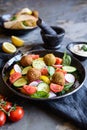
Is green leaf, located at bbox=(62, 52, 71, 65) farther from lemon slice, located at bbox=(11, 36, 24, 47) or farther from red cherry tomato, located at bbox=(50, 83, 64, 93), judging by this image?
lemon slice, located at bbox=(11, 36, 24, 47)

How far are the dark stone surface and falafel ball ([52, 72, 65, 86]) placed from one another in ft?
0.38

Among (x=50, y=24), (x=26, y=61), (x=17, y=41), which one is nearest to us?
(x=26, y=61)

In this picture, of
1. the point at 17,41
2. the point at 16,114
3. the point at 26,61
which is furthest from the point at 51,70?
the point at 17,41

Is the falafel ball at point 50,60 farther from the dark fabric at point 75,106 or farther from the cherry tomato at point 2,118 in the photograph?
the cherry tomato at point 2,118

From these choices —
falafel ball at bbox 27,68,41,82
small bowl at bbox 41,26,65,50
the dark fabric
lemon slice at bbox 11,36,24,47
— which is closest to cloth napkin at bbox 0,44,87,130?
the dark fabric

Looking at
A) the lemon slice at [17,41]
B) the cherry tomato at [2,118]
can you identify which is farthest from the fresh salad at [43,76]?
the lemon slice at [17,41]

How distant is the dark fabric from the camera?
910mm

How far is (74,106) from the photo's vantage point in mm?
978

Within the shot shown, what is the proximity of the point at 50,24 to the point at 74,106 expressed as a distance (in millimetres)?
906

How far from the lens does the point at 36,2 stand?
7.24 ft

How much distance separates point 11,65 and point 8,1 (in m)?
1.22

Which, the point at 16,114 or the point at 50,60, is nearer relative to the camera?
the point at 16,114

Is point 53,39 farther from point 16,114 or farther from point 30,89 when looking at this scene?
point 16,114

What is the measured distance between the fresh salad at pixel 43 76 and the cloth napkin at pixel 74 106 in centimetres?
3
